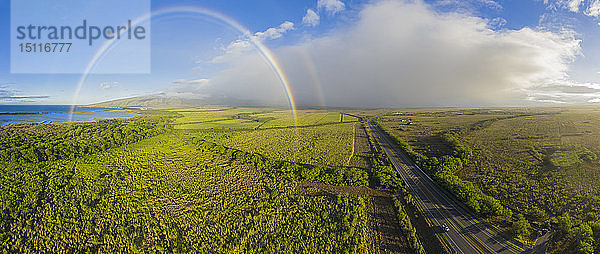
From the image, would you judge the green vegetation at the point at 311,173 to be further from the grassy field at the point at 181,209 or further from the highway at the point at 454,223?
the highway at the point at 454,223

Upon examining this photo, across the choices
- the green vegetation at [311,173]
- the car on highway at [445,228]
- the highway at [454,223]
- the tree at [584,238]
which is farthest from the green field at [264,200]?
the car on highway at [445,228]

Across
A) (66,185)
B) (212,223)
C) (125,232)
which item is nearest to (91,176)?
(66,185)

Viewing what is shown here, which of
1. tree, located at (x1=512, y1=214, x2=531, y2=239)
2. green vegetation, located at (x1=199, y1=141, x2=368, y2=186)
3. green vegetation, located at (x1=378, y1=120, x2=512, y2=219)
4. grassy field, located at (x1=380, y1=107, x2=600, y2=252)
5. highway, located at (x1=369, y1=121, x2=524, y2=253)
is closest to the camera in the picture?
highway, located at (x1=369, y1=121, x2=524, y2=253)

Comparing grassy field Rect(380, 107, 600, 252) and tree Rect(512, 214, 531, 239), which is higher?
grassy field Rect(380, 107, 600, 252)

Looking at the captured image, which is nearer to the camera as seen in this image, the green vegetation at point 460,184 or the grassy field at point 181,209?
the grassy field at point 181,209

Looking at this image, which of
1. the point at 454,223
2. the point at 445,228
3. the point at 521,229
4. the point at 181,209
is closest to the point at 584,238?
the point at 521,229

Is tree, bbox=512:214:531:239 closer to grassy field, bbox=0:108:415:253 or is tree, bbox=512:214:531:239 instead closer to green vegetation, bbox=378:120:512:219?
green vegetation, bbox=378:120:512:219

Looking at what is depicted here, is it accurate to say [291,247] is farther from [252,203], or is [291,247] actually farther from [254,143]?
[254,143]

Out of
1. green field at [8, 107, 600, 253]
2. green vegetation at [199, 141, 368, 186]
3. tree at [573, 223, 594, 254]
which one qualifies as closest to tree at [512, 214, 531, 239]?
green field at [8, 107, 600, 253]
